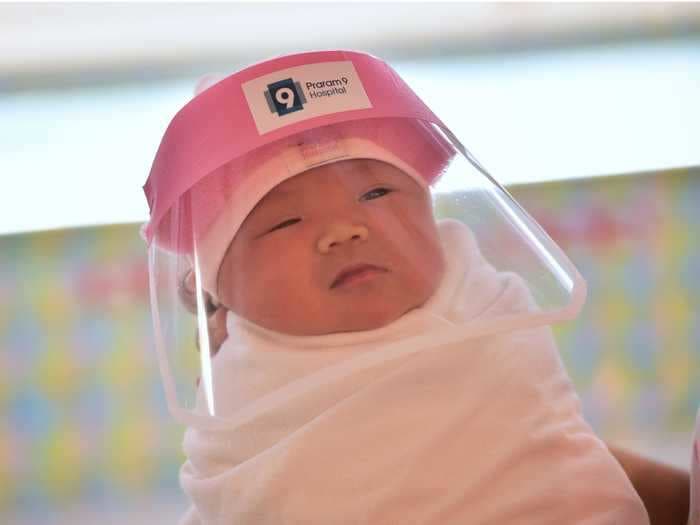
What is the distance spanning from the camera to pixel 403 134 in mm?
838

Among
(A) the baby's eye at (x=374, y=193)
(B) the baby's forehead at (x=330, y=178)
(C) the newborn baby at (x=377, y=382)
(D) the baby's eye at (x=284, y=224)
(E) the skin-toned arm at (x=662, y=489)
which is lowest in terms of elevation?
(E) the skin-toned arm at (x=662, y=489)

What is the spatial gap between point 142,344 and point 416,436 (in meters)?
0.62

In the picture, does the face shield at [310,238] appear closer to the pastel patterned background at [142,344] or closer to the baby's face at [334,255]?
the baby's face at [334,255]

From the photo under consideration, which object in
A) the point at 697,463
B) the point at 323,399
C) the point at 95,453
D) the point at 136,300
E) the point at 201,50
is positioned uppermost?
the point at 201,50

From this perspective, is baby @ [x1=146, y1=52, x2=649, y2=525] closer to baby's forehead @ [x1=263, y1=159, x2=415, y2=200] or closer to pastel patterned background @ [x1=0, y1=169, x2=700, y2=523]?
baby's forehead @ [x1=263, y1=159, x2=415, y2=200]

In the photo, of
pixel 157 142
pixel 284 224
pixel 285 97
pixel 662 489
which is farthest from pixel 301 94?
pixel 157 142

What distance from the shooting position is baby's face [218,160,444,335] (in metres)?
0.78

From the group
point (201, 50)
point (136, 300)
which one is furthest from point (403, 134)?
point (201, 50)

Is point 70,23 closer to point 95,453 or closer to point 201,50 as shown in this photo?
point 201,50

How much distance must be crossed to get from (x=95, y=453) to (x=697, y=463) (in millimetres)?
737

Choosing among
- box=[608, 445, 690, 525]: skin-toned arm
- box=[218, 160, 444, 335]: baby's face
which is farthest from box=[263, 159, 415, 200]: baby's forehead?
box=[608, 445, 690, 525]: skin-toned arm

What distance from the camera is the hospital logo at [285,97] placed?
0.78 metres

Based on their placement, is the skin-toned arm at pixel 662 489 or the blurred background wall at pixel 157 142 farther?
the blurred background wall at pixel 157 142

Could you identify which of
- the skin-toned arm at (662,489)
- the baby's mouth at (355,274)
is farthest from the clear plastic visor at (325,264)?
the skin-toned arm at (662,489)
